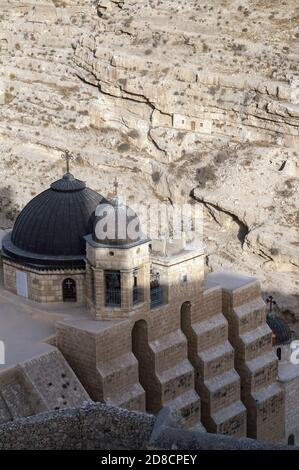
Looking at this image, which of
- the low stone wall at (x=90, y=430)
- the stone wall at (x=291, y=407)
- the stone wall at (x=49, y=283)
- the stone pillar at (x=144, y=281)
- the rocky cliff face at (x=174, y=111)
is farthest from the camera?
the rocky cliff face at (x=174, y=111)

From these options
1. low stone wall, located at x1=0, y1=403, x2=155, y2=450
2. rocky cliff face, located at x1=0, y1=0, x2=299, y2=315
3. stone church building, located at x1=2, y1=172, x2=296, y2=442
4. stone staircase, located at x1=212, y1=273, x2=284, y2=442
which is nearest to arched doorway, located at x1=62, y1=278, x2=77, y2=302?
stone church building, located at x1=2, y1=172, x2=296, y2=442

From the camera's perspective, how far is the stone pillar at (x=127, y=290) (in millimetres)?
23844

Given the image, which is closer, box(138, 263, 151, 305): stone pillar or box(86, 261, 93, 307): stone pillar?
box(138, 263, 151, 305): stone pillar

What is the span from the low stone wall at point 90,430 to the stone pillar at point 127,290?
216 inches

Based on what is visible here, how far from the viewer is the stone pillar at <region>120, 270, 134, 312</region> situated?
23.8m

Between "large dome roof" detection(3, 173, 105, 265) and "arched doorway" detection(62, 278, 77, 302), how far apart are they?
0.57m

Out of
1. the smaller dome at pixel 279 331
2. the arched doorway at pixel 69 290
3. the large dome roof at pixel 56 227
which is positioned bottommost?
the smaller dome at pixel 279 331

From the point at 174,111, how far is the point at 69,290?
20.2m

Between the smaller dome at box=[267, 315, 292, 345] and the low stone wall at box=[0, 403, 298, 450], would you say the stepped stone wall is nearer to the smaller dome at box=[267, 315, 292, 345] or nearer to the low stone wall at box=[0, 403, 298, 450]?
the low stone wall at box=[0, 403, 298, 450]

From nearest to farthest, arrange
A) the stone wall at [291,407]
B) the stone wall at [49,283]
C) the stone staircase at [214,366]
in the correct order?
the stone wall at [49,283] → the stone staircase at [214,366] → the stone wall at [291,407]

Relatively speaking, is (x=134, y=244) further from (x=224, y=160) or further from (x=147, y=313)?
(x=224, y=160)

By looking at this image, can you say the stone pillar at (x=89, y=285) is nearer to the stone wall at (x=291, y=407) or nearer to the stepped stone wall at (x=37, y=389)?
the stepped stone wall at (x=37, y=389)

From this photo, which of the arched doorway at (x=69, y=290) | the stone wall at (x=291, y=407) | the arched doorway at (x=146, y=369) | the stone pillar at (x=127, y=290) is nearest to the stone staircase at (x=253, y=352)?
the stone wall at (x=291, y=407)

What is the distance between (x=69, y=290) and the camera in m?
25.6
